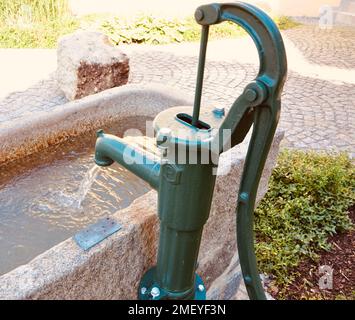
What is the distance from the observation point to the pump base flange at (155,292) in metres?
1.29

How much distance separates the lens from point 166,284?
129 cm

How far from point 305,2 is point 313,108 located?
21.9 ft

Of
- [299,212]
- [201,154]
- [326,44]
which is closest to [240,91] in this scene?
[299,212]

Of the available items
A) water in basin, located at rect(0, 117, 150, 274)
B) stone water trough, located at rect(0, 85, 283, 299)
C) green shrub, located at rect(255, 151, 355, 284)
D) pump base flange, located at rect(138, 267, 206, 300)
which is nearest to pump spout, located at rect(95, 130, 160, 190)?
stone water trough, located at rect(0, 85, 283, 299)

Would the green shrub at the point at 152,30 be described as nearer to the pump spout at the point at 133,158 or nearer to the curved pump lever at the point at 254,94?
the pump spout at the point at 133,158

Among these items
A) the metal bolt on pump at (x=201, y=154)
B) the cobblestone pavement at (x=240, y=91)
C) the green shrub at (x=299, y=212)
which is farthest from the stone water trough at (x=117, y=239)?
the cobblestone pavement at (x=240, y=91)

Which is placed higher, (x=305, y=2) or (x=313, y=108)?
(x=305, y=2)

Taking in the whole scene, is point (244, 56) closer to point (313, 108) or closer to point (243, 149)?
point (313, 108)

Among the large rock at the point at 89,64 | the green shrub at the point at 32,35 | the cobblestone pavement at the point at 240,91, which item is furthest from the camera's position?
the green shrub at the point at 32,35

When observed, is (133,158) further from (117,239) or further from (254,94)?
(254,94)

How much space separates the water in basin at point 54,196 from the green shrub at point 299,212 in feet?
3.01

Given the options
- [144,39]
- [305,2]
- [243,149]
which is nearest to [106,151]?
[243,149]

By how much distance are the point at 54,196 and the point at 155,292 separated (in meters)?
1.20

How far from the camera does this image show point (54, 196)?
90.0 inches
